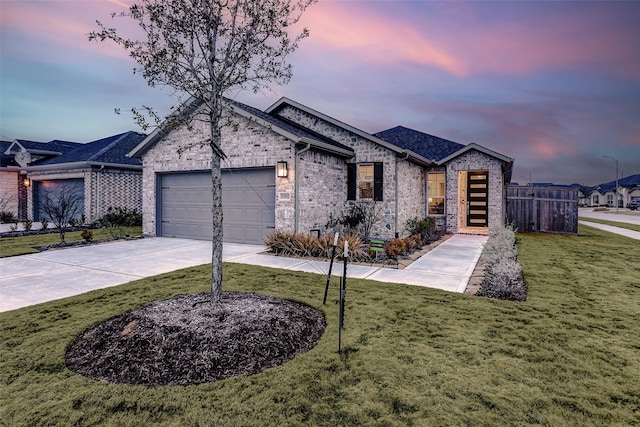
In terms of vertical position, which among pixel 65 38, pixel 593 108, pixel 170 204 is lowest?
pixel 170 204

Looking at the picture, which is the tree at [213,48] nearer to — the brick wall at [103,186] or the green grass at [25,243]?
the green grass at [25,243]

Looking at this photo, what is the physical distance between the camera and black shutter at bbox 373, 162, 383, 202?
12.0 metres

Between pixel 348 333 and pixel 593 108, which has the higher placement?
pixel 593 108

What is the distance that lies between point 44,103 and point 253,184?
22.2m

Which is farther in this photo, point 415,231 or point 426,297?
point 415,231

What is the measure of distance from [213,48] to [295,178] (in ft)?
19.5

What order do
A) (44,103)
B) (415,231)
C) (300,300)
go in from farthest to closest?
(44,103) → (415,231) → (300,300)

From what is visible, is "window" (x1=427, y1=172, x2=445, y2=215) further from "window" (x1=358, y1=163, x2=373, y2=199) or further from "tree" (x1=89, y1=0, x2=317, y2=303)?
"tree" (x1=89, y1=0, x2=317, y2=303)

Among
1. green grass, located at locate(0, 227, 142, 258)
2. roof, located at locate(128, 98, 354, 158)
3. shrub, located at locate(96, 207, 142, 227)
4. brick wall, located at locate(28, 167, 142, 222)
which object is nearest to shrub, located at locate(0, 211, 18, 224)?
brick wall, located at locate(28, 167, 142, 222)

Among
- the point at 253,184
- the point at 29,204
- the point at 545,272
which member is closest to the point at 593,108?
the point at 545,272

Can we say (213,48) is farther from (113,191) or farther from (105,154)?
(105,154)

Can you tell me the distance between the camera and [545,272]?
7117mm

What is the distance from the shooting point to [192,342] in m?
3.38

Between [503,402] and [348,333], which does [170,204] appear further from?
[503,402]
